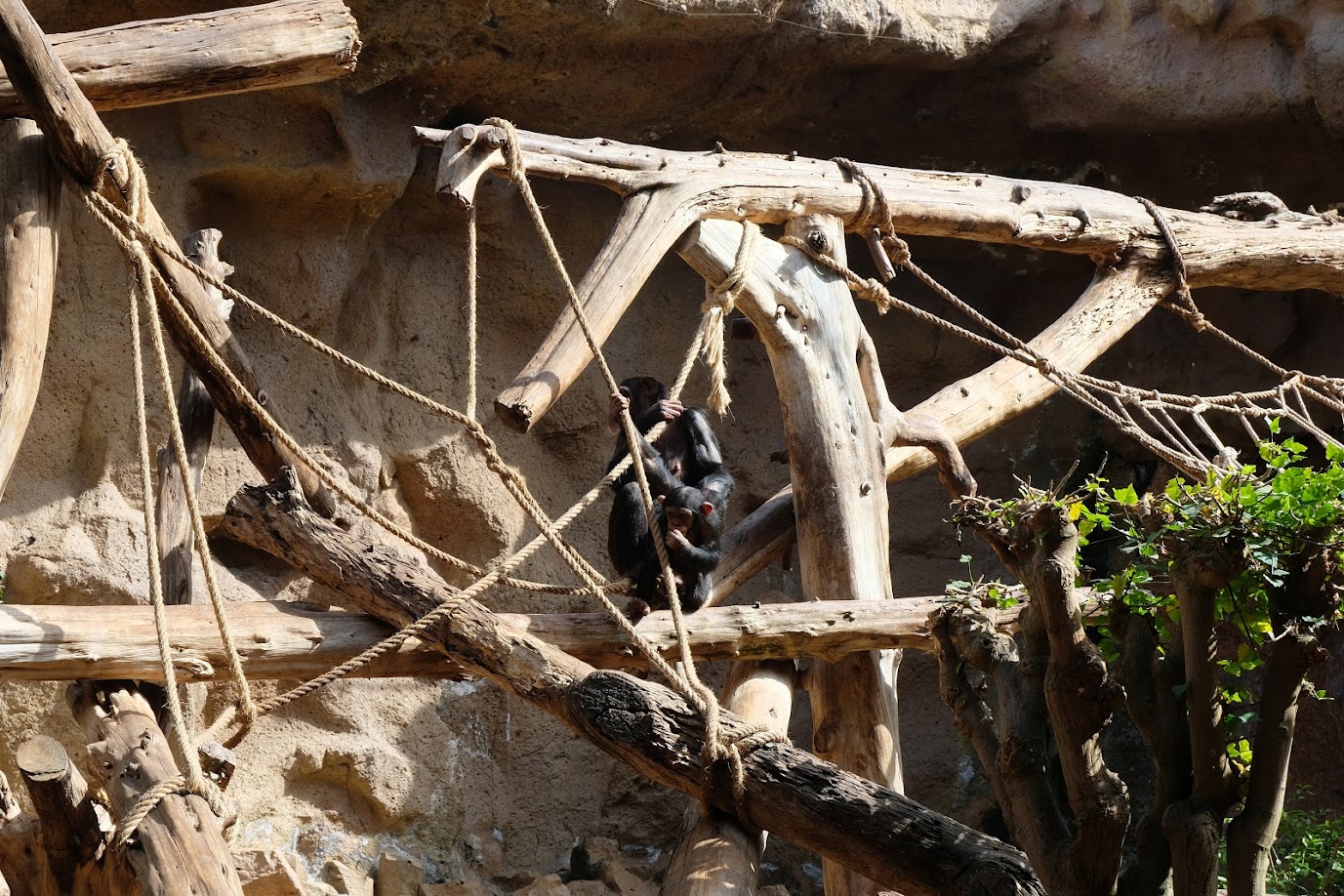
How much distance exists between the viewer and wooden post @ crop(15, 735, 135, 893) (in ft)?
11.5

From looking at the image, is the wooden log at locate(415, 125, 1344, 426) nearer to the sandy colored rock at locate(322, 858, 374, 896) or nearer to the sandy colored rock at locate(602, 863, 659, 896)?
the sandy colored rock at locate(322, 858, 374, 896)

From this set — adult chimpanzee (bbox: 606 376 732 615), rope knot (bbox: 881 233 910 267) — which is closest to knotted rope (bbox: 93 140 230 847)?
adult chimpanzee (bbox: 606 376 732 615)

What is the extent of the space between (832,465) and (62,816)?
9.24ft

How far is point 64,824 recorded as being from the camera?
3596 millimetres

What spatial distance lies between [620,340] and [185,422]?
3580mm

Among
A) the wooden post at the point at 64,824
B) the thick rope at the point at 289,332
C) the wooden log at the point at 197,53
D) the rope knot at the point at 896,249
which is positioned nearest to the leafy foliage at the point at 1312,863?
the rope knot at the point at 896,249

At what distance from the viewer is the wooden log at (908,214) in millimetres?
4656

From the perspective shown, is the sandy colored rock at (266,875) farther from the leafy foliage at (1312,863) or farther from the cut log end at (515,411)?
the leafy foliage at (1312,863)

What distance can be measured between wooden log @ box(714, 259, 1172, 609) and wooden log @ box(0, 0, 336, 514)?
176 cm

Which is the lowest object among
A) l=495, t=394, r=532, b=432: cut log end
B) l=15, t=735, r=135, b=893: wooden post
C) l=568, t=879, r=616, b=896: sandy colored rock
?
l=568, t=879, r=616, b=896: sandy colored rock

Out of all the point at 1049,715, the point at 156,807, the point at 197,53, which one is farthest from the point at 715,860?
the point at 197,53

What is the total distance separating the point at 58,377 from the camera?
21.6ft

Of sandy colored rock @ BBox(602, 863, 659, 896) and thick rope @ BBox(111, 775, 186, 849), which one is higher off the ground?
thick rope @ BBox(111, 775, 186, 849)

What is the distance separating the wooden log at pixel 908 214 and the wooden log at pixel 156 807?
4.65 ft
